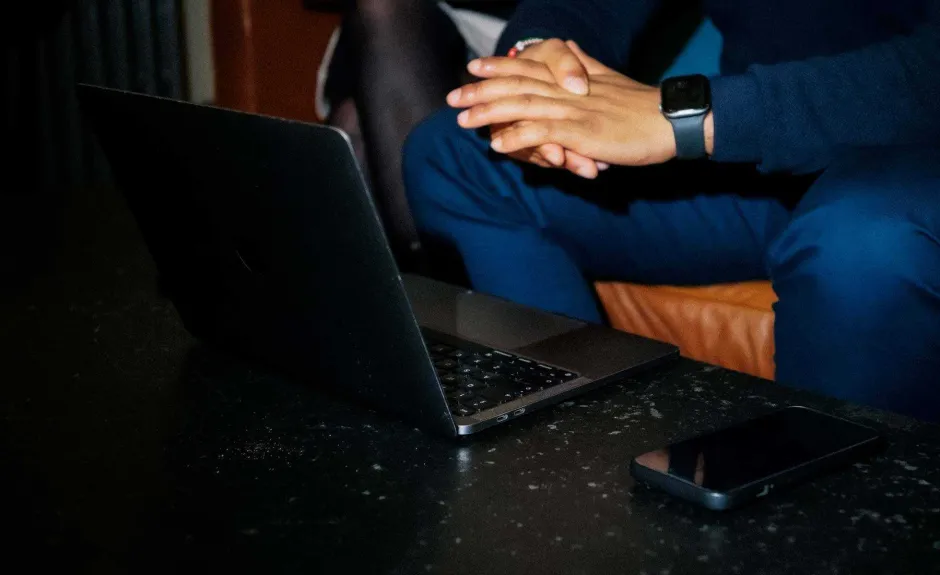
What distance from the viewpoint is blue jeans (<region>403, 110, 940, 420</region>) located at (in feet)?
2.74

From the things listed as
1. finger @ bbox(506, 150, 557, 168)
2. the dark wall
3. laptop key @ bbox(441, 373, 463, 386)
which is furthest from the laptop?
the dark wall

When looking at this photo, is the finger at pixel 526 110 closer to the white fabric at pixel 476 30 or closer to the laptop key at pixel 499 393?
the laptop key at pixel 499 393

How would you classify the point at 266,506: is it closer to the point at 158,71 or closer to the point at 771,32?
the point at 771,32

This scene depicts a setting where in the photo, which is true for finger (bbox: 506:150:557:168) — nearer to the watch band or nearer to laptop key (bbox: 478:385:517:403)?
the watch band

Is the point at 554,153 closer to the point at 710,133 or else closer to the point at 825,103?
the point at 710,133

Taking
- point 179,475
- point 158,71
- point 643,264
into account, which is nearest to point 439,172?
point 643,264

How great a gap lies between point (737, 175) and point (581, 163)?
0.24 meters

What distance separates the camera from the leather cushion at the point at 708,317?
1147 millimetres

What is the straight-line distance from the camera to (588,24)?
1.26 meters

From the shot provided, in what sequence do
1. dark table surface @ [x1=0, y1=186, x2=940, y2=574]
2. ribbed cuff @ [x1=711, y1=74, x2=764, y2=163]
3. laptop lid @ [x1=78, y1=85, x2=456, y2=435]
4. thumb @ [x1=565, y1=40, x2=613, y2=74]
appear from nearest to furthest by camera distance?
1. dark table surface @ [x1=0, y1=186, x2=940, y2=574]
2. laptop lid @ [x1=78, y1=85, x2=456, y2=435]
3. ribbed cuff @ [x1=711, y1=74, x2=764, y2=163]
4. thumb @ [x1=565, y1=40, x2=613, y2=74]

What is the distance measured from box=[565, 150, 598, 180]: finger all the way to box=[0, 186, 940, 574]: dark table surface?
30cm

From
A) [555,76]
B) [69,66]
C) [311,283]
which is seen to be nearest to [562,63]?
[555,76]

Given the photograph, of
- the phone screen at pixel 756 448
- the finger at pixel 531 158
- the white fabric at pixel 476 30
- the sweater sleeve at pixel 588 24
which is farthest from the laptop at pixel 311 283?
the white fabric at pixel 476 30

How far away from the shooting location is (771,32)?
3.79 ft
